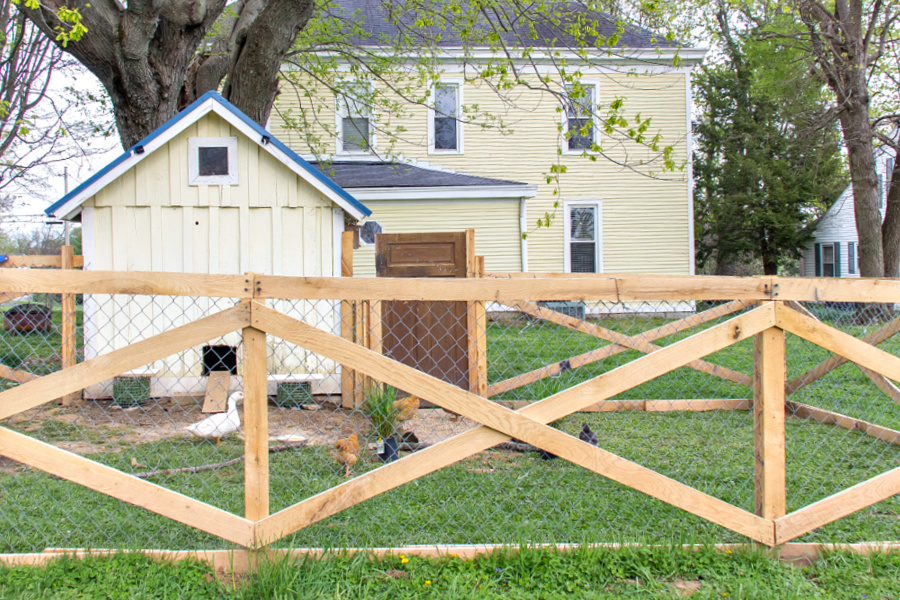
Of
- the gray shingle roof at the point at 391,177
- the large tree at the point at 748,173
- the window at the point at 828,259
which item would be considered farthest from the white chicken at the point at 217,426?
the window at the point at 828,259

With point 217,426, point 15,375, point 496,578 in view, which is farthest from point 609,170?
point 496,578

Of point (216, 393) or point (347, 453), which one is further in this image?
point (216, 393)

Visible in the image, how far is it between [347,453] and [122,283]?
2.20 m

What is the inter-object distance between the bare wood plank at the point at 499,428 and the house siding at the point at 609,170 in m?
12.1

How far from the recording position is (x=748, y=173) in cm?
2102

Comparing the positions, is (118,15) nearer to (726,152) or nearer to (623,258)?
(623,258)

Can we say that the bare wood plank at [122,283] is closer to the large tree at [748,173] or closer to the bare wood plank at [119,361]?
the bare wood plank at [119,361]

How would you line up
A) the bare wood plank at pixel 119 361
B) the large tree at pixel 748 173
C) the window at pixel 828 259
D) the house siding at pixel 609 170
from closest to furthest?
the bare wood plank at pixel 119 361
the house siding at pixel 609 170
the large tree at pixel 748 173
the window at pixel 828 259

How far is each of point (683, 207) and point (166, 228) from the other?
1266cm

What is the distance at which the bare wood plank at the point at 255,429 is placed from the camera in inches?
110

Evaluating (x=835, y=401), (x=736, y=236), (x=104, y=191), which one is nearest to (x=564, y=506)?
(x=835, y=401)

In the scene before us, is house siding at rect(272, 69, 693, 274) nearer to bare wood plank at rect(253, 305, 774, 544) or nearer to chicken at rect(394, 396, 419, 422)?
chicken at rect(394, 396, 419, 422)

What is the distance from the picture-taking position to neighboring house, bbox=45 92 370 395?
651 cm

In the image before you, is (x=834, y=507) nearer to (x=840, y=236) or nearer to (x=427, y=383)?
(x=427, y=383)
